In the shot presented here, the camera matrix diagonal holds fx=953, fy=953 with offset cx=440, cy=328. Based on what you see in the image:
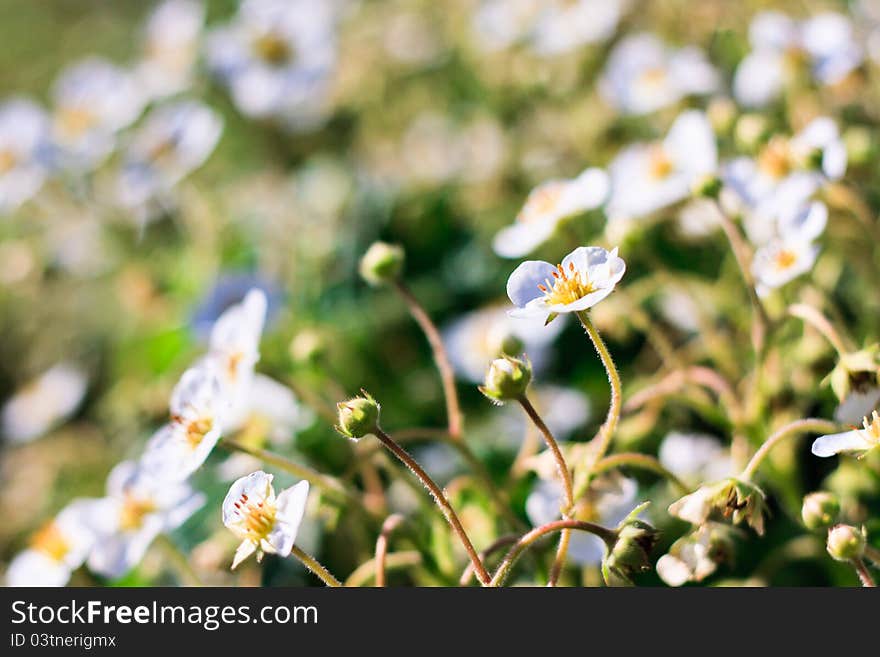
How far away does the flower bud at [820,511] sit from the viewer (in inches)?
28.8

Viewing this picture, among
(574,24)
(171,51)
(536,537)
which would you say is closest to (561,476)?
(536,537)

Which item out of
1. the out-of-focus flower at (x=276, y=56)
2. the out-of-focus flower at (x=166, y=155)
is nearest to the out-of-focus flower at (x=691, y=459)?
the out-of-focus flower at (x=166, y=155)

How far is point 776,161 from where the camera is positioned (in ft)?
3.56

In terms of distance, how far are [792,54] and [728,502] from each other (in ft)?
2.61

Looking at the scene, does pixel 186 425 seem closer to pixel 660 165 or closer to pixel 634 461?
pixel 634 461

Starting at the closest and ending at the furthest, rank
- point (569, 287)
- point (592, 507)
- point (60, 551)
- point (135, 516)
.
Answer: point (569, 287)
point (592, 507)
point (135, 516)
point (60, 551)

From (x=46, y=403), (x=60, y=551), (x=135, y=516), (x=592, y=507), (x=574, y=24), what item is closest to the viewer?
(x=592, y=507)

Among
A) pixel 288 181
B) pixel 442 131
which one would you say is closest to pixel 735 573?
pixel 442 131

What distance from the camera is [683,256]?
1443mm

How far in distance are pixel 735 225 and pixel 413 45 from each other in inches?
53.4

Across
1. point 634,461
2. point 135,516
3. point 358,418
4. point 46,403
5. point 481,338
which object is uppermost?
point 358,418

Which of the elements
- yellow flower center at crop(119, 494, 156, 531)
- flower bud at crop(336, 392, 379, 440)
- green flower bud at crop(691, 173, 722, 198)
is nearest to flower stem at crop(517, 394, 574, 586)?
flower bud at crop(336, 392, 379, 440)

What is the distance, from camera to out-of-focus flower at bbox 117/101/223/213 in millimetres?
1702

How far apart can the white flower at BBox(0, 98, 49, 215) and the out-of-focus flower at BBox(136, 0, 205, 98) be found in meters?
0.24
